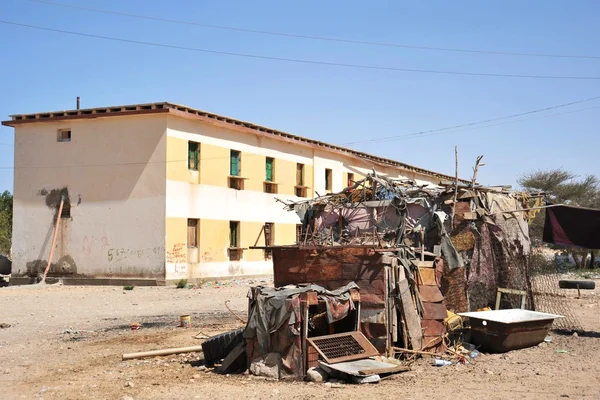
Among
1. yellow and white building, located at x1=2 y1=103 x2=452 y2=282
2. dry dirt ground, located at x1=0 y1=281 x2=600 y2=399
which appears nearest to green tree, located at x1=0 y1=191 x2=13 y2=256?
yellow and white building, located at x1=2 y1=103 x2=452 y2=282

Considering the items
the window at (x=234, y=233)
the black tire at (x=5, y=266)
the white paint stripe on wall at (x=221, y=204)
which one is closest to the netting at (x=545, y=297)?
the white paint stripe on wall at (x=221, y=204)

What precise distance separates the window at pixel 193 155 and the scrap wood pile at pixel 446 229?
12.1 meters

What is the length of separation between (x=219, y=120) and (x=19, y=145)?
349 inches

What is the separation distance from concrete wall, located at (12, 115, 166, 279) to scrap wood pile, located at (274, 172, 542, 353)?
11.4 metres

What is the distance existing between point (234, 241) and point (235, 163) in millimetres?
3515

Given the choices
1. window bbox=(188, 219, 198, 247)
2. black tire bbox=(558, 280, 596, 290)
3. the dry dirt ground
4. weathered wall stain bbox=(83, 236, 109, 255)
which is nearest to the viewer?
the dry dirt ground

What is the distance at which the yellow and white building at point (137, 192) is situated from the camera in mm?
26328

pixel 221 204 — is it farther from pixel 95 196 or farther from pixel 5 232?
pixel 5 232

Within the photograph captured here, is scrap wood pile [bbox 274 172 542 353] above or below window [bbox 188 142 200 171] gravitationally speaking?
below

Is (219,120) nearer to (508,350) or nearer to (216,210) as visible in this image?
(216,210)

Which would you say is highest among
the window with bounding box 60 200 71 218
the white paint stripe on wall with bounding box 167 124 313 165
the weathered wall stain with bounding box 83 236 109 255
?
the white paint stripe on wall with bounding box 167 124 313 165

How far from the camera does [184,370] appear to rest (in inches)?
395

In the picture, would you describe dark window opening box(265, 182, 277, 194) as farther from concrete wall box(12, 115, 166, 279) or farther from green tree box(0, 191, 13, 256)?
green tree box(0, 191, 13, 256)

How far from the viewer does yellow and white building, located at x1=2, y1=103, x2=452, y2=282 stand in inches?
1037
